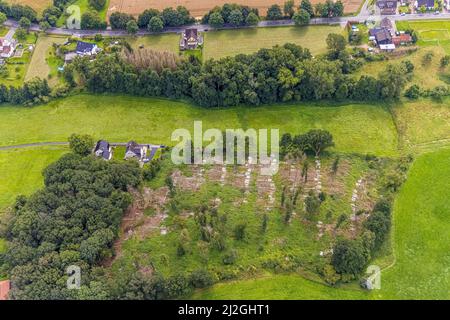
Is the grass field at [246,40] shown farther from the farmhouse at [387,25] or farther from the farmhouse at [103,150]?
the farmhouse at [103,150]

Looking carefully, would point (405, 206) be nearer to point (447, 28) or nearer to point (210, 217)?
point (210, 217)


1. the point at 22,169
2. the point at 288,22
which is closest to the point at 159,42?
the point at 288,22

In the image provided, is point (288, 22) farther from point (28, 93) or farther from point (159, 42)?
point (28, 93)

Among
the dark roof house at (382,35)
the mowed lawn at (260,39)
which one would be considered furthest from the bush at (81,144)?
the dark roof house at (382,35)

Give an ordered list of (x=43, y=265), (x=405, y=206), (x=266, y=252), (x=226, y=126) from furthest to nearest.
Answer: (x=226, y=126)
(x=405, y=206)
(x=266, y=252)
(x=43, y=265)

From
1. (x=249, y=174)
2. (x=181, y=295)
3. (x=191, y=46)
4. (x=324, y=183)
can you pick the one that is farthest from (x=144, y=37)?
(x=181, y=295)

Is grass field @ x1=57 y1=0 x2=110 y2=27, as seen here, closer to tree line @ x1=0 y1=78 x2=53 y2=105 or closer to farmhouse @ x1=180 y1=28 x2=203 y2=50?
farmhouse @ x1=180 y1=28 x2=203 y2=50

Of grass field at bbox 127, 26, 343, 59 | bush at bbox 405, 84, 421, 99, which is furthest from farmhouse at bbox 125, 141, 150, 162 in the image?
bush at bbox 405, 84, 421, 99
